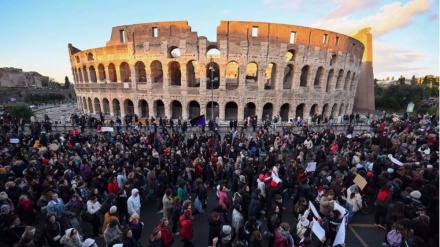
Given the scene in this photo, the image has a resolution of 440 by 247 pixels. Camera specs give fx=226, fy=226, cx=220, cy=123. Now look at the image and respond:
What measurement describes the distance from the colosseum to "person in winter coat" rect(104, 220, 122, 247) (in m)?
20.6

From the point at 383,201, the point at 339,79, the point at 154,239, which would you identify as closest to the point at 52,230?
the point at 154,239

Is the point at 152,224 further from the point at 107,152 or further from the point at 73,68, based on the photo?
the point at 73,68

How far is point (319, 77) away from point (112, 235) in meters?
32.6

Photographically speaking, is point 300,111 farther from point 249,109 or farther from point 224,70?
point 224,70

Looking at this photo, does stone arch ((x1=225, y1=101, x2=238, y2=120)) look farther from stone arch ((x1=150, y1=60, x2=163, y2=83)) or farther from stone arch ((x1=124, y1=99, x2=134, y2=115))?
stone arch ((x1=124, y1=99, x2=134, y2=115))

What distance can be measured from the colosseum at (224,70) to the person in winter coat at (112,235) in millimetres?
20645

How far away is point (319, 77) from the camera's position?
32.0 metres

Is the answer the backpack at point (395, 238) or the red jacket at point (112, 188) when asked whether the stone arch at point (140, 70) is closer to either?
the red jacket at point (112, 188)

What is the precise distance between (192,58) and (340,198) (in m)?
23.9

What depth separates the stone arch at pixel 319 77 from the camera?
31.3 metres

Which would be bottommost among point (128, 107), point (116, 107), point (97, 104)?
point (116, 107)

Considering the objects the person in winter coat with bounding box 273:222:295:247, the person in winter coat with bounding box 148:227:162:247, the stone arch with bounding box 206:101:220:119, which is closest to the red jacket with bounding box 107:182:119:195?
the person in winter coat with bounding box 148:227:162:247

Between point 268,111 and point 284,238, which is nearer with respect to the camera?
point 284,238

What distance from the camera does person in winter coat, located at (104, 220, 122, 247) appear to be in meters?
5.56
